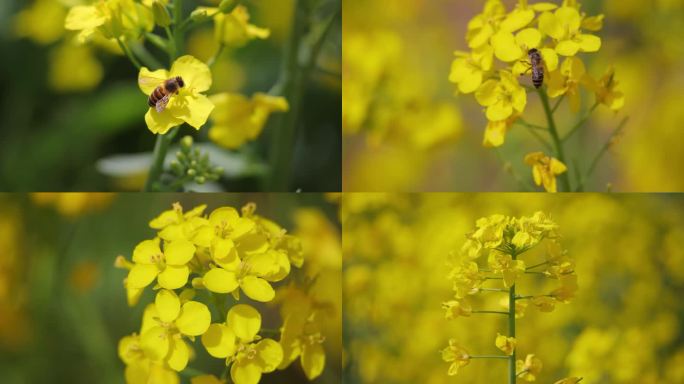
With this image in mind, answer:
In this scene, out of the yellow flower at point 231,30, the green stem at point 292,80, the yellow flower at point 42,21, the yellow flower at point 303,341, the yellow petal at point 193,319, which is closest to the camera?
the yellow petal at point 193,319

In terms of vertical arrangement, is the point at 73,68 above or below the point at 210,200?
above

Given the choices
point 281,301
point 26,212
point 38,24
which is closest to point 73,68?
point 38,24

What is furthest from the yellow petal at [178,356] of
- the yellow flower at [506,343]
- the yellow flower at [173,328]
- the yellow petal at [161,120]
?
the yellow flower at [506,343]

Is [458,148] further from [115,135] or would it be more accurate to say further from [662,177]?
[115,135]

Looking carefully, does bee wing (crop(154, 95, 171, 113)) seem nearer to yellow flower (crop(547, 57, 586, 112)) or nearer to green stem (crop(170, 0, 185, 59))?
green stem (crop(170, 0, 185, 59))

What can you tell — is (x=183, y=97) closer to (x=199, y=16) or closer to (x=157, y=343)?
(x=199, y=16)

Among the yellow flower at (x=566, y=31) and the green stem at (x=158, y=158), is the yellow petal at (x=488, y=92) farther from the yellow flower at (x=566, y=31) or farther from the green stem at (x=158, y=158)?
the green stem at (x=158, y=158)
